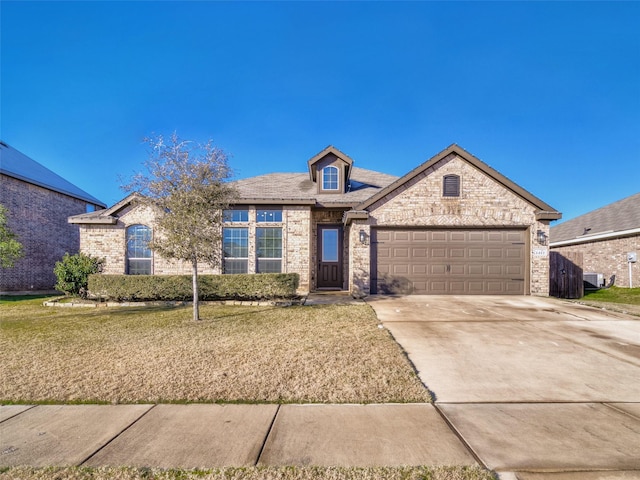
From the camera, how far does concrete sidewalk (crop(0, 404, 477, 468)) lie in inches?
94.1

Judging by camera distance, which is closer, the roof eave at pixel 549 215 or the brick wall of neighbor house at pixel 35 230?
the roof eave at pixel 549 215

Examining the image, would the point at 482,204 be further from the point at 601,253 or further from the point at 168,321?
the point at 168,321

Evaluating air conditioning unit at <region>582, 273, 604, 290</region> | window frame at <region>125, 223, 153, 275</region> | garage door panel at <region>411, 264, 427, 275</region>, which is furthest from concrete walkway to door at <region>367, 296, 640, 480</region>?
window frame at <region>125, 223, 153, 275</region>

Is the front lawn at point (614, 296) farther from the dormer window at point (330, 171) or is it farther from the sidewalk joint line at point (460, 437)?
the sidewalk joint line at point (460, 437)

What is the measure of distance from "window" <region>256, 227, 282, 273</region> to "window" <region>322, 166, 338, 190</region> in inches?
124

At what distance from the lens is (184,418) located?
9.78ft

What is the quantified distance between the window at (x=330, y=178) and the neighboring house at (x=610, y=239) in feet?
33.7

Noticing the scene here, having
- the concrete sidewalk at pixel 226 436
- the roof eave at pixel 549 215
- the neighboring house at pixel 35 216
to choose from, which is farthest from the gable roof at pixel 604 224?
the neighboring house at pixel 35 216

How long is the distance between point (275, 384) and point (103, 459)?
5.83 ft

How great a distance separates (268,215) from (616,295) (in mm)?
15338

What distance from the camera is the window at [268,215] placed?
1275 centimetres

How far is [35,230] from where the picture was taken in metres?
15.5

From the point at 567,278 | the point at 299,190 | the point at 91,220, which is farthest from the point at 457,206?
the point at 91,220

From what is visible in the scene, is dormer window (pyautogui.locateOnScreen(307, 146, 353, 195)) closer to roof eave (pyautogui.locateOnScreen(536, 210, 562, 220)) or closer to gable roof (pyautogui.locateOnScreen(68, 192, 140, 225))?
roof eave (pyautogui.locateOnScreen(536, 210, 562, 220))
